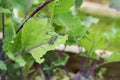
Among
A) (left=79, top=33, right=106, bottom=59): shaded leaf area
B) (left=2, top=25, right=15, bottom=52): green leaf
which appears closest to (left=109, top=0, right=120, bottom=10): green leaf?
(left=79, top=33, right=106, bottom=59): shaded leaf area

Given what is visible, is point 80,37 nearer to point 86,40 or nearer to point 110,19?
point 86,40

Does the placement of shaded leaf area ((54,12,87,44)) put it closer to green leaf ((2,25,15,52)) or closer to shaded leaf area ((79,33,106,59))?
shaded leaf area ((79,33,106,59))

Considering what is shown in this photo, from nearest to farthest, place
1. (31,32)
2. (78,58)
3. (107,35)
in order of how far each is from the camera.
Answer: (31,32)
(107,35)
(78,58)

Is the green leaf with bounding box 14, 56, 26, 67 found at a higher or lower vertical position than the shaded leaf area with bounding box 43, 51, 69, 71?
higher

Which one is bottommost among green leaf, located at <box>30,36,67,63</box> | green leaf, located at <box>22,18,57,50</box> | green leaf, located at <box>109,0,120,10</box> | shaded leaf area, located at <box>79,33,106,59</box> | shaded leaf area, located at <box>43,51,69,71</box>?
shaded leaf area, located at <box>43,51,69,71</box>

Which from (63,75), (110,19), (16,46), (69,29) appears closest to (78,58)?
(63,75)

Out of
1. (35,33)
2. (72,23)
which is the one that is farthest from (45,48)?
(72,23)

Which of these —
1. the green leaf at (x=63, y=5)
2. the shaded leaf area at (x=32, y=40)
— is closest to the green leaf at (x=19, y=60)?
the shaded leaf area at (x=32, y=40)
